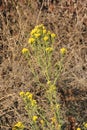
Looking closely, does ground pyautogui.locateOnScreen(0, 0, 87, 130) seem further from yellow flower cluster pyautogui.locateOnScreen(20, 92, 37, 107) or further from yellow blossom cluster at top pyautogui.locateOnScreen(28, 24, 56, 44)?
yellow blossom cluster at top pyautogui.locateOnScreen(28, 24, 56, 44)

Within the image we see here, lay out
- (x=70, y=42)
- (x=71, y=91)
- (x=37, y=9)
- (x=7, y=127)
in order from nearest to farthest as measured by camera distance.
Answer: (x=7, y=127), (x=71, y=91), (x=70, y=42), (x=37, y=9)

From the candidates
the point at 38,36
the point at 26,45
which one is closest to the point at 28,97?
the point at 38,36

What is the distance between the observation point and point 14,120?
319cm

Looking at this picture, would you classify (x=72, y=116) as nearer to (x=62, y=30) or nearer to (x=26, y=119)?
(x=26, y=119)

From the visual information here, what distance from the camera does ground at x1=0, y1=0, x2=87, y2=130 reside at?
3.26 metres

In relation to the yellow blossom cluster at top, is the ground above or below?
below

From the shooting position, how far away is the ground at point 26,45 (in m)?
3.26

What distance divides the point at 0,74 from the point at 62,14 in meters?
1.19

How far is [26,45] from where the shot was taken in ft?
12.3

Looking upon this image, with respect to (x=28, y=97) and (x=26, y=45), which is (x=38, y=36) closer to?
(x=28, y=97)

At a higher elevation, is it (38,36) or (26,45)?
(38,36)

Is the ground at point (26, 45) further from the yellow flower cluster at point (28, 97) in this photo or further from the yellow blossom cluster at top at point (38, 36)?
the yellow blossom cluster at top at point (38, 36)

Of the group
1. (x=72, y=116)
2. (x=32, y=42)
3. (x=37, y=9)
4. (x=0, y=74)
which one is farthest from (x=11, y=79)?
(x=32, y=42)

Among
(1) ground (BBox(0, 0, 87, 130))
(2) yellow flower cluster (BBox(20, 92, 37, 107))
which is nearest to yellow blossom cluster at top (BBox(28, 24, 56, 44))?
(2) yellow flower cluster (BBox(20, 92, 37, 107))
